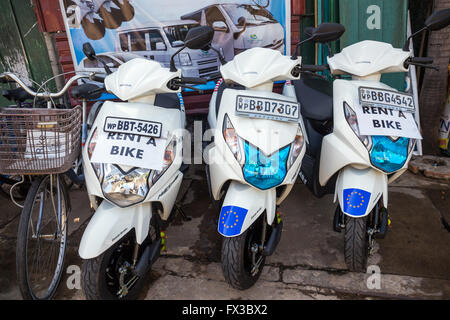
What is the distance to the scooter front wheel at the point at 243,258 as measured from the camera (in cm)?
181

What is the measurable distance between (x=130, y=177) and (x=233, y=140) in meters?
0.64

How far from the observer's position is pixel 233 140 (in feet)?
6.14

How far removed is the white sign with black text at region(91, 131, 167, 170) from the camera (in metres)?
1.74

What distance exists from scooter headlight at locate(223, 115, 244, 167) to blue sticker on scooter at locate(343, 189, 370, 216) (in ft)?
2.36

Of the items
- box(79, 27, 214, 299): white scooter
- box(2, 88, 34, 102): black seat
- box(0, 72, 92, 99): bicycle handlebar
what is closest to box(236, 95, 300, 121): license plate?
box(79, 27, 214, 299): white scooter

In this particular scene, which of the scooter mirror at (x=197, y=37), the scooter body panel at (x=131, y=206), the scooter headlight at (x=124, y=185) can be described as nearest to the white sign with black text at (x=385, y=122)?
the scooter mirror at (x=197, y=37)

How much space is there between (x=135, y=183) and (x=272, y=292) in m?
1.13

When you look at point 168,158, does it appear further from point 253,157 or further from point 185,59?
point 185,59

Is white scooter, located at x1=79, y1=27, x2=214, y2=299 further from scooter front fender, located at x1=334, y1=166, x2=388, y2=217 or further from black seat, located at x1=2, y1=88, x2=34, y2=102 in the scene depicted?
scooter front fender, located at x1=334, y1=166, x2=388, y2=217

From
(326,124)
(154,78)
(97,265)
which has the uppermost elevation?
(154,78)

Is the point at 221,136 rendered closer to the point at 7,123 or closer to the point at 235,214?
the point at 235,214

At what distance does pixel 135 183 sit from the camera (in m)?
1.74

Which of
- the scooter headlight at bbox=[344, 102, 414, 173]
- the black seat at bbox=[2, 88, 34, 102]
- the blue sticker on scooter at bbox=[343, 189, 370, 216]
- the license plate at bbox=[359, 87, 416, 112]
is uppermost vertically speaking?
the black seat at bbox=[2, 88, 34, 102]
